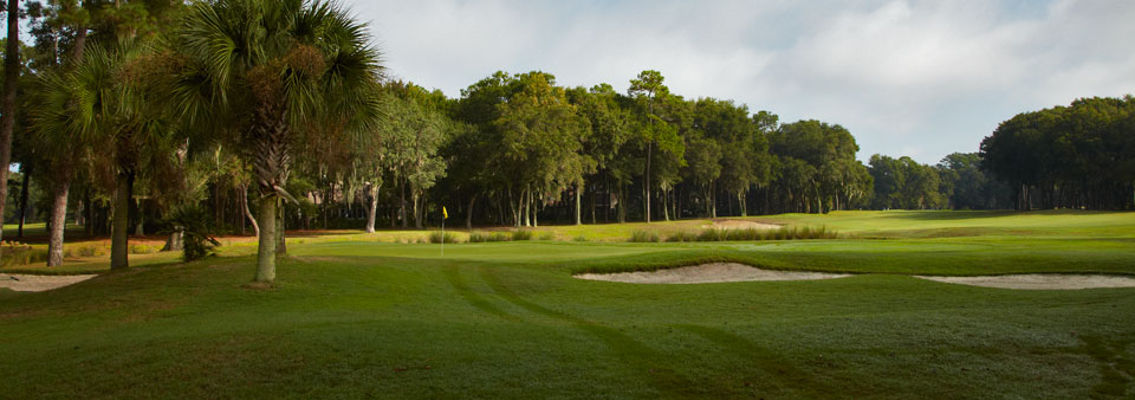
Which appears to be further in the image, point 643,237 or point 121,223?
point 643,237

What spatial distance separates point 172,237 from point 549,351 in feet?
105

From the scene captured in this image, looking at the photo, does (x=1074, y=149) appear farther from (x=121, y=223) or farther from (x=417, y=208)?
(x=121, y=223)

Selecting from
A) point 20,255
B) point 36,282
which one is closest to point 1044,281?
point 36,282

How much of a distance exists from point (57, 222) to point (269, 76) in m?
17.0

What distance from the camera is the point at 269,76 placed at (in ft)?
41.1

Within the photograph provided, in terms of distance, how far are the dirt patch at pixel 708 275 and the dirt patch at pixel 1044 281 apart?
3064 millimetres

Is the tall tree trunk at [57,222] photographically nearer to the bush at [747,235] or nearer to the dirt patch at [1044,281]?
the bush at [747,235]

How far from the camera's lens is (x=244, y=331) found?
321 inches

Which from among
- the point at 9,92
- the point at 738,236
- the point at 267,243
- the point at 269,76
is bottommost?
the point at 738,236

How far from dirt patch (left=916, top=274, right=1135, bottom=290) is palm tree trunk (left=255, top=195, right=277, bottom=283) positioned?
15.5 metres

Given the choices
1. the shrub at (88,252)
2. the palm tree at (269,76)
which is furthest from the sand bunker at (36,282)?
the shrub at (88,252)

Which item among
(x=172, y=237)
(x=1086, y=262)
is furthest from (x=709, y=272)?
(x=172, y=237)

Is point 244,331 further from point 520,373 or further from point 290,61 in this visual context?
point 290,61

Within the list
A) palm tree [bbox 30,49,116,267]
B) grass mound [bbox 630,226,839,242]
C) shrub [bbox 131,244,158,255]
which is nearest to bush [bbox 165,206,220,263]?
palm tree [bbox 30,49,116,267]
